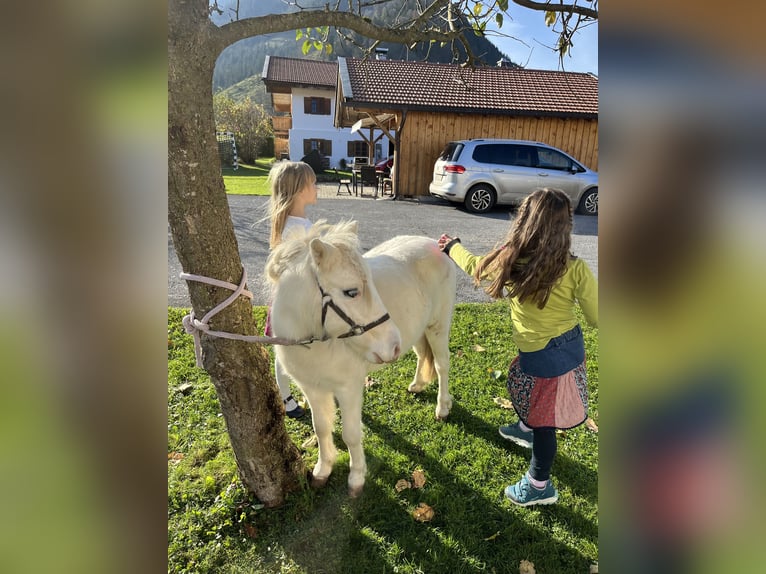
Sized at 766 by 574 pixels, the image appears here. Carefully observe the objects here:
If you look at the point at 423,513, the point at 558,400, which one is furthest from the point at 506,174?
the point at 423,513

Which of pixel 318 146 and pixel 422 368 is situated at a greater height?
pixel 318 146

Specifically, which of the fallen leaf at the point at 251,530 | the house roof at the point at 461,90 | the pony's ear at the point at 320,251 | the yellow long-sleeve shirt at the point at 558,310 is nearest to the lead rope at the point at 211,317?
the pony's ear at the point at 320,251

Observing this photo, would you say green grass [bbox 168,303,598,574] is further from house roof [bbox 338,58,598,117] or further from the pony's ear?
house roof [bbox 338,58,598,117]

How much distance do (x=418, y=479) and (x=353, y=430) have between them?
2.09 feet

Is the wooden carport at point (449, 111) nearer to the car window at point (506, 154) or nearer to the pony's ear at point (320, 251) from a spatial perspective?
the car window at point (506, 154)

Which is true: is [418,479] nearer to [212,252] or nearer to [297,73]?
[212,252]

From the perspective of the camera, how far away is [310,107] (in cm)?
3306

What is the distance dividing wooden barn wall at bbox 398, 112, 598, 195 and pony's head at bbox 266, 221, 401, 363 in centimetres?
1378

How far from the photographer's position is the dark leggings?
270cm

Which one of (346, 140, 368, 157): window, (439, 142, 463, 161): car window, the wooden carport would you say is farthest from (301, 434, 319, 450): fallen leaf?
(346, 140, 368, 157): window

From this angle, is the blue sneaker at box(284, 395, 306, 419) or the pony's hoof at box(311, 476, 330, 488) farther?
the blue sneaker at box(284, 395, 306, 419)

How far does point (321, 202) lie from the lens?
1446 centimetres
